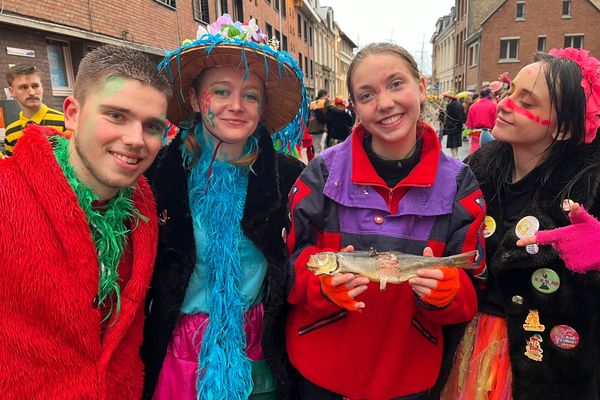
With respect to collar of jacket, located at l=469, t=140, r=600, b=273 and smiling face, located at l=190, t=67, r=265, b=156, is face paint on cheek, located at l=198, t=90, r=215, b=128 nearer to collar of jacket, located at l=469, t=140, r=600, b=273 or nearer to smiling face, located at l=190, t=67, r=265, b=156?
smiling face, located at l=190, t=67, r=265, b=156

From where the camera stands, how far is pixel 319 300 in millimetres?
1781

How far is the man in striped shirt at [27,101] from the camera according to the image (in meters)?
4.86

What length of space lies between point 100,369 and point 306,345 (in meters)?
0.86

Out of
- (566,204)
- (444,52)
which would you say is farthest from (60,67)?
(444,52)

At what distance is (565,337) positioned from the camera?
1.83 m

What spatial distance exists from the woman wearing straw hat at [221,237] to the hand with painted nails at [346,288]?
1.23 feet

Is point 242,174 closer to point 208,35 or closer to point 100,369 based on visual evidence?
point 208,35

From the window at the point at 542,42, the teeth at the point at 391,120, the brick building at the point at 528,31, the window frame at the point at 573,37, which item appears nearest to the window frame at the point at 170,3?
the teeth at the point at 391,120

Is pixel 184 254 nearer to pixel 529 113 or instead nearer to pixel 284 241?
pixel 284 241

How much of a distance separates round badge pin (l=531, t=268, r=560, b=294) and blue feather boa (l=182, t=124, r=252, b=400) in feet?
4.42

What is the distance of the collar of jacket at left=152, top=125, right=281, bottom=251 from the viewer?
197 cm

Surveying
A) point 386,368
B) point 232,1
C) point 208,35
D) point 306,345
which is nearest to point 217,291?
point 306,345

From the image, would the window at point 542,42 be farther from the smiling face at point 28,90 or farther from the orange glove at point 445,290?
the orange glove at point 445,290

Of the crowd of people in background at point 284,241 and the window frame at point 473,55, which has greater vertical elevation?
the window frame at point 473,55
